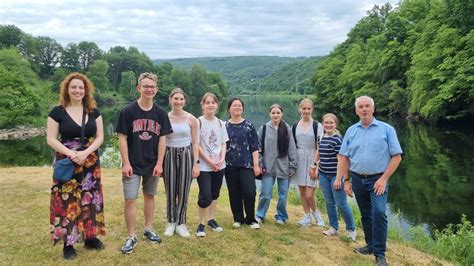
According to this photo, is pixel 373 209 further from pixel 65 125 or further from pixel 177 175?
pixel 65 125

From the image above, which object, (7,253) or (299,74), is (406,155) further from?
(299,74)

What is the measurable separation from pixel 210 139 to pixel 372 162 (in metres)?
2.31

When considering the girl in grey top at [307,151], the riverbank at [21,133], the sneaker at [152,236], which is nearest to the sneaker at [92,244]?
the sneaker at [152,236]

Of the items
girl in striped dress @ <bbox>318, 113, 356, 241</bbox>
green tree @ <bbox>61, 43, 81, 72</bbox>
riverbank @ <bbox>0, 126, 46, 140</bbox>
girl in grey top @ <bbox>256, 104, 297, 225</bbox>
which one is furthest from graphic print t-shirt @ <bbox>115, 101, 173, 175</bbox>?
green tree @ <bbox>61, 43, 81, 72</bbox>

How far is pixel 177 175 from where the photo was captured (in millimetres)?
5250

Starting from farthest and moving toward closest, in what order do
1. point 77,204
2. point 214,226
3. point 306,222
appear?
1. point 306,222
2. point 214,226
3. point 77,204

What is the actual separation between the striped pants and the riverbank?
3303 centimetres

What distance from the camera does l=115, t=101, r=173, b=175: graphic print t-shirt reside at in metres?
4.76

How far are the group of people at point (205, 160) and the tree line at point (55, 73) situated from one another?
36.9m

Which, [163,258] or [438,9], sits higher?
[438,9]

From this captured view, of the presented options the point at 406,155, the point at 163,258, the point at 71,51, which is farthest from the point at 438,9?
the point at 71,51

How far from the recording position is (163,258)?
4.82 meters

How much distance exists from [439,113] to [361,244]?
30557 mm

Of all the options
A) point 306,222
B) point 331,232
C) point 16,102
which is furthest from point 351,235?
point 16,102
